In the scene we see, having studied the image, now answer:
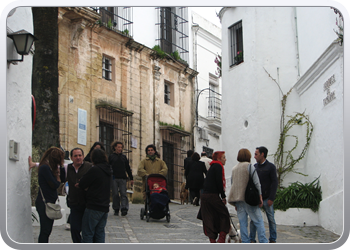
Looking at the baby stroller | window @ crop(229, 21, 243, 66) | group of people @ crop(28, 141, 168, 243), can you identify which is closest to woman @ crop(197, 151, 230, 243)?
group of people @ crop(28, 141, 168, 243)

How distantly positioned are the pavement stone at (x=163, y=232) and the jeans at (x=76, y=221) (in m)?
0.42

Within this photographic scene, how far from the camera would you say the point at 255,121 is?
12.3m

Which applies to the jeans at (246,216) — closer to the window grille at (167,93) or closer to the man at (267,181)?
the man at (267,181)

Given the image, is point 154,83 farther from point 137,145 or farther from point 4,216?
point 4,216

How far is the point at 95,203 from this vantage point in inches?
266

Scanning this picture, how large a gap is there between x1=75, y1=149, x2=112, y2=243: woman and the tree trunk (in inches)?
150

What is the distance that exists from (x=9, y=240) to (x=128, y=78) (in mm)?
12728

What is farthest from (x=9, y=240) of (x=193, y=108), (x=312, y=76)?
(x=193, y=108)

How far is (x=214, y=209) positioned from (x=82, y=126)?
27.8ft

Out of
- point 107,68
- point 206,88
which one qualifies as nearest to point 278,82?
point 107,68

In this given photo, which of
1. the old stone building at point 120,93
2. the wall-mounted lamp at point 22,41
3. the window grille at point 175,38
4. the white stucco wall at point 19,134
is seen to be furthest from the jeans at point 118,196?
the window grille at point 175,38

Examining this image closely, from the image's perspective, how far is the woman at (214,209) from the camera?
300 inches

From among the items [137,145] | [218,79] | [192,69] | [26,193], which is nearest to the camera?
[26,193]

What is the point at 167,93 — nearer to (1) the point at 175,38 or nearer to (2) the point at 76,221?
(1) the point at 175,38
